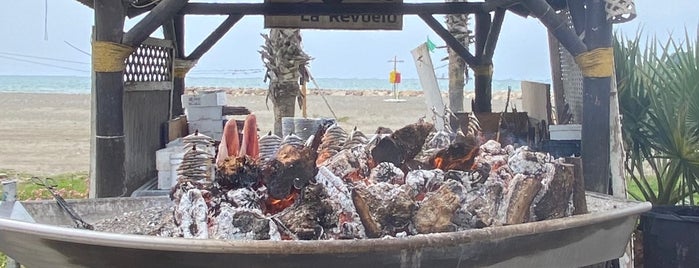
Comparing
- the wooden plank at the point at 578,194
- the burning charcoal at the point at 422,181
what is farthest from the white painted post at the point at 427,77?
the burning charcoal at the point at 422,181

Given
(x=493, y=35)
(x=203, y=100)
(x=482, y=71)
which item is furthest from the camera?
(x=482, y=71)

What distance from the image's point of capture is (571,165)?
3289 mm

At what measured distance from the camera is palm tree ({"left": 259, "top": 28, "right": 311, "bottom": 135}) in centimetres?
1070

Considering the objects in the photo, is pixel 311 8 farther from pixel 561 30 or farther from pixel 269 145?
pixel 561 30

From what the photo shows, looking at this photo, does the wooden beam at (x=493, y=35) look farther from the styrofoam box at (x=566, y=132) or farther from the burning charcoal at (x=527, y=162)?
the burning charcoal at (x=527, y=162)

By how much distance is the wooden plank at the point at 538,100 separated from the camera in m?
7.07

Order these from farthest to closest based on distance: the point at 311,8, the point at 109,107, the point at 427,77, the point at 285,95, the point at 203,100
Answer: the point at 285,95 < the point at 427,77 < the point at 203,100 < the point at 311,8 < the point at 109,107

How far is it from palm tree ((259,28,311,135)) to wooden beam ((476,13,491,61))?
3537 millimetres

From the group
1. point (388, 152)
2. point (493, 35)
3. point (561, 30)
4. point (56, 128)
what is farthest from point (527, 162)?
point (56, 128)

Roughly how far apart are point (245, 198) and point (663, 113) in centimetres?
361

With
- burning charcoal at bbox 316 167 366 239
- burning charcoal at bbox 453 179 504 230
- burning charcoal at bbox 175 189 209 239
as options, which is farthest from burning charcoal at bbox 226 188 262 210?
burning charcoal at bbox 453 179 504 230

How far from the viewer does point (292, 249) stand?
2.36m

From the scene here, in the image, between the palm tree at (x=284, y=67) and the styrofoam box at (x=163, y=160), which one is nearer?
the styrofoam box at (x=163, y=160)

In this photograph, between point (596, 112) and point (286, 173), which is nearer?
point (286, 173)
